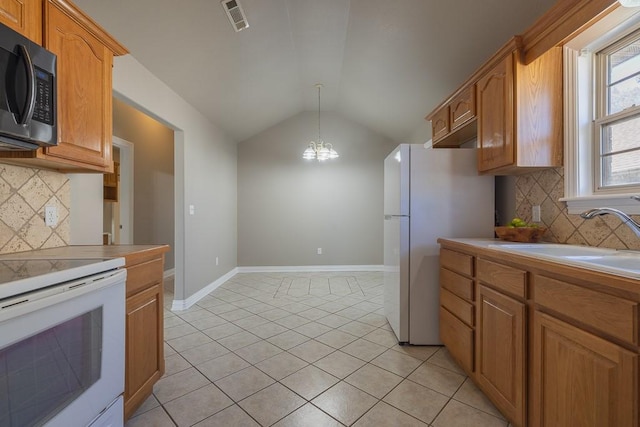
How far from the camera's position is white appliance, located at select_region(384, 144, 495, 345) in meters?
2.26

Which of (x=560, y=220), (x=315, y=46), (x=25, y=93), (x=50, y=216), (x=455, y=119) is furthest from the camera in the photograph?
(x=315, y=46)

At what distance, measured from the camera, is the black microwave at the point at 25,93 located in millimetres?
993

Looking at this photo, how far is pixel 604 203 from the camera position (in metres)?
1.50

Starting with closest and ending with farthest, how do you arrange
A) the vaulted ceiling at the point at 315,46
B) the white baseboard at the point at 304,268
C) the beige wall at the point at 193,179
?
the vaulted ceiling at the point at 315,46 → the beige wall at the point at 193,179 → the white baseboard at the point at 304,268

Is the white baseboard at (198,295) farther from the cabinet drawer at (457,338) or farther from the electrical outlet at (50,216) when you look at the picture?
the cabinet drawer at (457,338)

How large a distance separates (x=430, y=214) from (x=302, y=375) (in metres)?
1.61

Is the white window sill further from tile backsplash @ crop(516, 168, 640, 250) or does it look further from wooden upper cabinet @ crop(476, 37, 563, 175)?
wooden upper cabinet @ crop(476, 37, 563, 175)

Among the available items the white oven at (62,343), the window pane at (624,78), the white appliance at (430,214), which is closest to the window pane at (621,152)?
the window pane at (624,78)

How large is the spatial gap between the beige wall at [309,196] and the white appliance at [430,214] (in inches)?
113

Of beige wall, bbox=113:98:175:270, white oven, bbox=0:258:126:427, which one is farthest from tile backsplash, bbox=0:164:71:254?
beige wall, bbox=113:98:175:270

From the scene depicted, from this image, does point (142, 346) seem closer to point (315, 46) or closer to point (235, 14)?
point (235, 14)

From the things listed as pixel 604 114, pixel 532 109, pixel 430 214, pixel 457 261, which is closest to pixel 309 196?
pixel 430 214

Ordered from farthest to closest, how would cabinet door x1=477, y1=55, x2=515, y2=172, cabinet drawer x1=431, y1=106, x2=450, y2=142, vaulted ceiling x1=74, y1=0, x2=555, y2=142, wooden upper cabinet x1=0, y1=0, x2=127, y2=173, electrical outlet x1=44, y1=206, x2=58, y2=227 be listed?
cabinet drawer x1=431, y1=106, x2=450, y2=142
vaulted ceiling x1=74, y1=0, x2=555, y2=142
cabinet door x1=477, y1=55, x2=515, y2=172
electrical outlet x1=44, y1=206, x2=58, y2=227
wooden upper cabinet x1=0, y1=0, x2=127, y2=173

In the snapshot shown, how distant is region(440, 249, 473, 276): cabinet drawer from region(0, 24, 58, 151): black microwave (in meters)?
2.35
